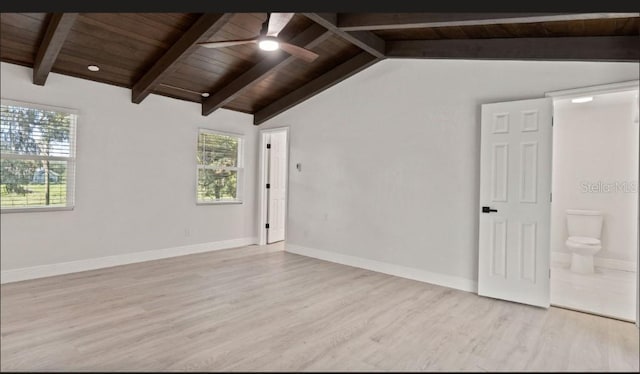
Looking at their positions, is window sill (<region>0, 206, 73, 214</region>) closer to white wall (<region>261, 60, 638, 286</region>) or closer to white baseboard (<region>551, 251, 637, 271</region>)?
white wall (<region>261, 60, 638, 286</region>)

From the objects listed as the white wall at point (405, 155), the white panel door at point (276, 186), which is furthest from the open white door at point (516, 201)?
the white panel door at point (276, 186)

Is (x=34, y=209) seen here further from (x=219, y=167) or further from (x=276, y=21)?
(x=276, y=21)

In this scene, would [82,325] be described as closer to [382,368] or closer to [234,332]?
[234,332]

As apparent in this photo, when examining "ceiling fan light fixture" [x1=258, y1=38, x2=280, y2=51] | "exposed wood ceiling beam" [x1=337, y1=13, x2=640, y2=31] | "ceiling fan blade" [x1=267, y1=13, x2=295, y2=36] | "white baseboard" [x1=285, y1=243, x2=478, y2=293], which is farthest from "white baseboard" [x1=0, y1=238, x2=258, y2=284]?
"exposed wood ceiling beam" [x1=337, y1=13, x2=640, y2=31]

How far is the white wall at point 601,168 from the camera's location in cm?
452

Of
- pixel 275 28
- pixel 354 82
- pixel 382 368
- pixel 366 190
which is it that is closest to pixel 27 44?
pixel 275 28

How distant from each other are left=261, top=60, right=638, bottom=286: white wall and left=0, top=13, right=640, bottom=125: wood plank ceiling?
0.18 meters

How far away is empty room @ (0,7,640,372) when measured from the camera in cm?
251

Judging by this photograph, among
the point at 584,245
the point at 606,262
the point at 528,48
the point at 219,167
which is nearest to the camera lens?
the point at 528,48

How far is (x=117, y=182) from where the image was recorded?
4441 millimetres

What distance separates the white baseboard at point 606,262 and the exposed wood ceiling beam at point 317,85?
3.78 m

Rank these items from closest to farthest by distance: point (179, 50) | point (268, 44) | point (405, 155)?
point (268, 44), point (179, 50), point (405, 155)

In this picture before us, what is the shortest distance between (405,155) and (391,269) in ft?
4.60

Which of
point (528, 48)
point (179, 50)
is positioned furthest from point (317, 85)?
point (528, 48)
